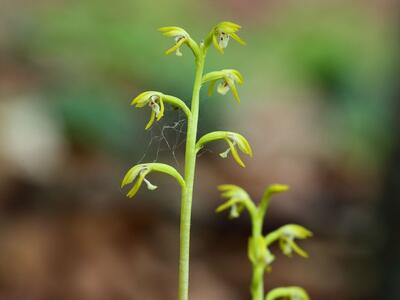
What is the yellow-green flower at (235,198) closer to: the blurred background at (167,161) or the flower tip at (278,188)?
the flower tip at (278,188)

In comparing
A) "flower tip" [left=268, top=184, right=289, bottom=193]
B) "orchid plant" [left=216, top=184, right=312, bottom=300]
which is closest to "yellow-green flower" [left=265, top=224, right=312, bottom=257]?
"orchid plant" [left=216, top=184, right=312, bottom=300]

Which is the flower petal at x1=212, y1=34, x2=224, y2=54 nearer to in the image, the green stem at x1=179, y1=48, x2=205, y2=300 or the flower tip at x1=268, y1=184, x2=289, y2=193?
the green stem at x1=179, y1=48, x2=205, y2=300

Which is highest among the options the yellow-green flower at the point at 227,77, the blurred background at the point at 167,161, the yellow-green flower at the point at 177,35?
the blurred background at the point at 167,161

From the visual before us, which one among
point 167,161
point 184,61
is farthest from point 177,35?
point 184,61

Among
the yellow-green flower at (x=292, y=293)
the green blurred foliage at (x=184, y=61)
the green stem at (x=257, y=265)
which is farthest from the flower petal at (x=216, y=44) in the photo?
the green blurred foliage at (x=184, y=61)

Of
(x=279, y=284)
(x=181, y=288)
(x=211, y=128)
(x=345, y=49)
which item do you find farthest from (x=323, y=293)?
(x=345, y=49)

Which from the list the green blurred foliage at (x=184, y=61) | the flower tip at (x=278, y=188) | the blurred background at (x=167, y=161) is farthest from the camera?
the green blurred foliage at (x=184, y=61)
